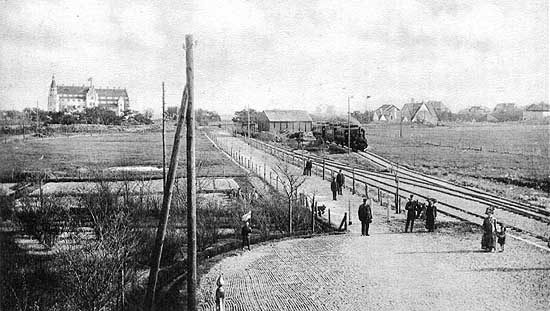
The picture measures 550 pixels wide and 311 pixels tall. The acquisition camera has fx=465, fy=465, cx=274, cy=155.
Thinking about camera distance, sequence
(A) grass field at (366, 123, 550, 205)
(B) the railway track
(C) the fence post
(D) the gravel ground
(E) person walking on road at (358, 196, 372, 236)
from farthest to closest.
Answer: (A) grass field at (366, 123, 550, 205) → (B) the railway track → (E) person walking on road at (358, 196, 372, 236) → (D) the gravel ground → (C) the fence post

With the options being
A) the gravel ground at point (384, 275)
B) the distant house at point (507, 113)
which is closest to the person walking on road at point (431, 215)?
the gravel ground at point (384, 275)

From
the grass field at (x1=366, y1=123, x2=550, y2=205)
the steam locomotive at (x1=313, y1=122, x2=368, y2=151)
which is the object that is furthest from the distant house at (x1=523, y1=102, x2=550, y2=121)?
the steam locomotive at (x1=313, y1=122, x2=368, y2=151)

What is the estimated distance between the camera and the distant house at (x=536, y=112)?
3785cm

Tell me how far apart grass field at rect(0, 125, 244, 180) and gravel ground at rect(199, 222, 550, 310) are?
32.6 feet

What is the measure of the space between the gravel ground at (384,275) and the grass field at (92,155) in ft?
32.6

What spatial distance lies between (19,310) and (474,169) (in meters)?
26.3

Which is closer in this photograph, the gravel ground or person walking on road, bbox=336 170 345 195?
the gravel ground

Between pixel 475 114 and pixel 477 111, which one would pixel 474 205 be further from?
pixel 477 111

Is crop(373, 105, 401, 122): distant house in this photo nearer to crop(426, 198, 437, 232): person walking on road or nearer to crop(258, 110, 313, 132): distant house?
crop(258, 110, 313, 132): distant house

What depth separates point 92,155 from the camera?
2602 centimetres

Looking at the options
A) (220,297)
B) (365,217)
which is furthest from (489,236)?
(220,297)

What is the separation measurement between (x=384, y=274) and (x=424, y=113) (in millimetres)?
47528

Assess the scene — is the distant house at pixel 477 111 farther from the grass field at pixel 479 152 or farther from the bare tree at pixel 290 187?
the bare tree at pixel 290 187

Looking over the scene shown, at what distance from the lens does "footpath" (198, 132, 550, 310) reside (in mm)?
9070
